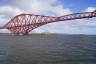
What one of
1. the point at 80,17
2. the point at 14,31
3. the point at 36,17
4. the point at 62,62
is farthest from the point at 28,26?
the point at 62,62

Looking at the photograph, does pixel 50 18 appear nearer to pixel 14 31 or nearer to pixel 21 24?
pixel 21 24

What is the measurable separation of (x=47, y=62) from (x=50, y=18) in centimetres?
8161

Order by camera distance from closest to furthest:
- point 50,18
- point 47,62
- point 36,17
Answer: point 47,62, point 50,18, point 36,17

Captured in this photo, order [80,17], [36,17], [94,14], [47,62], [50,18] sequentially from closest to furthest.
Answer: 1. [47,62]
2. [94,14]
3. [80,17]
4. [50,18]
5. [36,17]

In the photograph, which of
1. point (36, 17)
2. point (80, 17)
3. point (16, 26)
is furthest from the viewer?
point (16, 26)

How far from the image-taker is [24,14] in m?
122

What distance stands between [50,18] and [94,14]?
38.4m

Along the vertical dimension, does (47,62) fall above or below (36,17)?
below

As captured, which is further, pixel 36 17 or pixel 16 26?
pixel 16 26

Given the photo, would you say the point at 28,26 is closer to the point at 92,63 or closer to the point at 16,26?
the point at 16,26

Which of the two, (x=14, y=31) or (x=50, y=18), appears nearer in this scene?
(x=50, y=18)

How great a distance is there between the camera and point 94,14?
70188 mm

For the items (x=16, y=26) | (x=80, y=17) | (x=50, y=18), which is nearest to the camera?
(x=80, y=17)

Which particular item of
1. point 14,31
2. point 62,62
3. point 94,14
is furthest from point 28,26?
point 62,62
